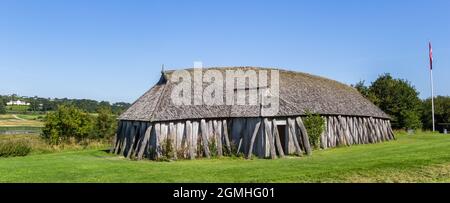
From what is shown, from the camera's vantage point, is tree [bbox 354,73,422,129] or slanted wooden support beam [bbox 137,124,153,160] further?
tree [bbox 354,73,422,129]

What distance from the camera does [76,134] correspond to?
1847 inches

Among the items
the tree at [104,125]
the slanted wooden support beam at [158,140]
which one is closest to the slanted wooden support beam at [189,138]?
the slanted wooden support beam at [158,140]

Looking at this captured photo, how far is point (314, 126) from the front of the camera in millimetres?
28234

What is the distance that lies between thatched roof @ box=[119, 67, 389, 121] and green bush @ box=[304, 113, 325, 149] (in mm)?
954

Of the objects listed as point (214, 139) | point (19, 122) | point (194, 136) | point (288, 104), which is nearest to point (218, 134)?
point (214, 139)

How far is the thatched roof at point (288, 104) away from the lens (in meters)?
26.0

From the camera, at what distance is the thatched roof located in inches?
1022

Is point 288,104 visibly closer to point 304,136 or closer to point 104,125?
point 304,136

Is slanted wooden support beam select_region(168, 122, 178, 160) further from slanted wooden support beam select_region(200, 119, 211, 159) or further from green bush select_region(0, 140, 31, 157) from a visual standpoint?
green bush select_region(0, 140, 31, 157)

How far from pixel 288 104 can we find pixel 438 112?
4485 cm

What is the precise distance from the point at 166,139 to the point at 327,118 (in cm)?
1232

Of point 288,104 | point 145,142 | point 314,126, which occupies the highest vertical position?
point 288,104

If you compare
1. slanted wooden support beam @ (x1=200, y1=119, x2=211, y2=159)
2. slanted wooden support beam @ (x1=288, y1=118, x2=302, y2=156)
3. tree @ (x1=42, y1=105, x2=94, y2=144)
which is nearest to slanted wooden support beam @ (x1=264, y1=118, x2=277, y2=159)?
slanted wooden support beam @ (x1=288, y1=118, x2=302, y2=156)
